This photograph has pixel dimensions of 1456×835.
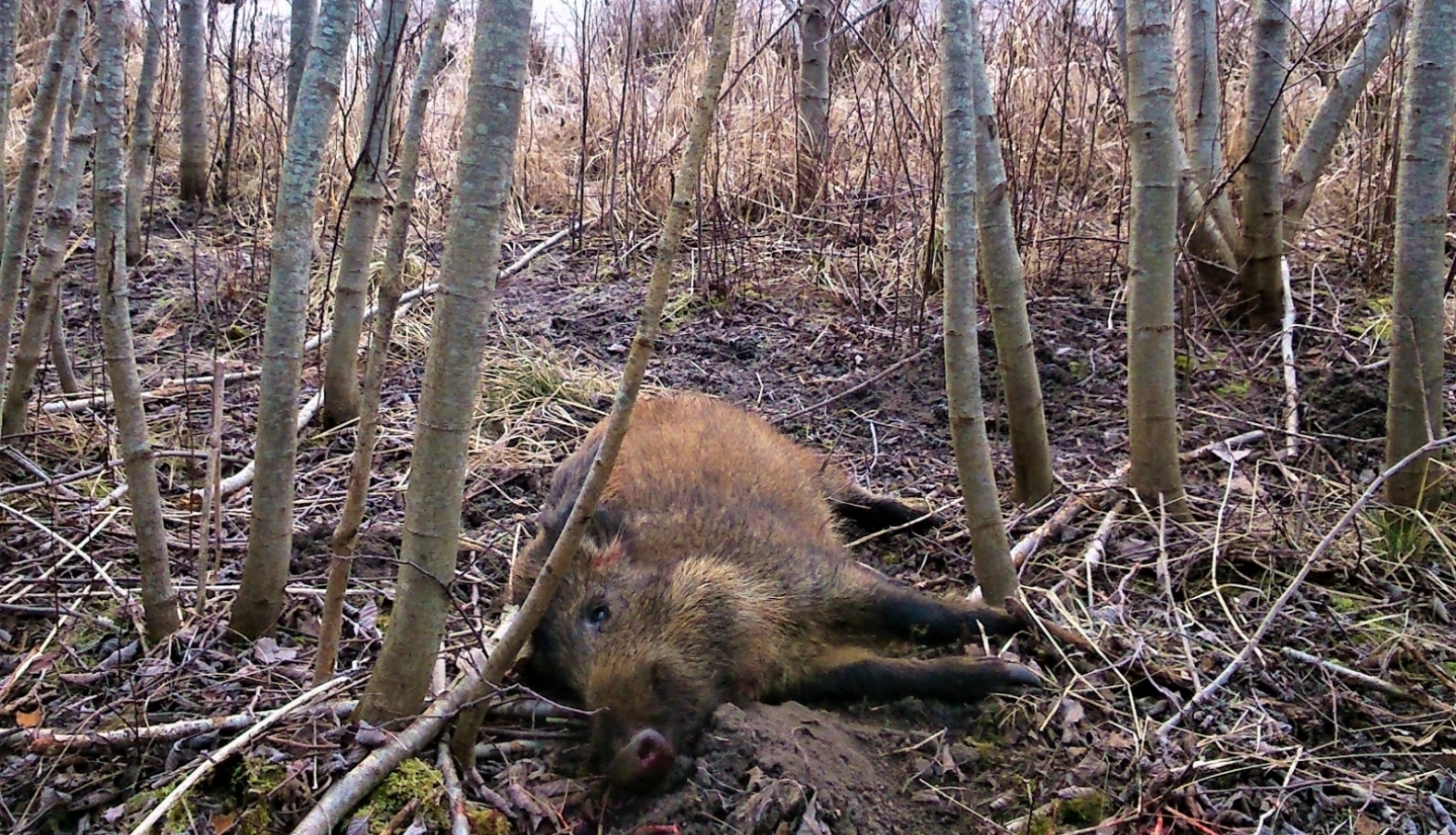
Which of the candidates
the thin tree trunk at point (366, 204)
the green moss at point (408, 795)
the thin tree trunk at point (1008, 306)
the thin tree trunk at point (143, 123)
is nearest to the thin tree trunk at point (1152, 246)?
the thin tree trunk at point (1008, 306)

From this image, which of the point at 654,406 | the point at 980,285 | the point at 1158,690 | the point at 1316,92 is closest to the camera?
the point at 1158,690

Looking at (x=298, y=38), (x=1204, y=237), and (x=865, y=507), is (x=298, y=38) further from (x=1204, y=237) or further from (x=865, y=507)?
(x=1204, y=237)

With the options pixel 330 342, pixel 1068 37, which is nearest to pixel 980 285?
pixel 1068 37

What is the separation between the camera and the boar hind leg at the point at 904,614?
10.8 ft

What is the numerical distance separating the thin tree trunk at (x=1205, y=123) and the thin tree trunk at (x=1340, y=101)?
14.0 inches

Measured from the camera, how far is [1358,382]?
461 cm

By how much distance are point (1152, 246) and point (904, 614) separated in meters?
1.36

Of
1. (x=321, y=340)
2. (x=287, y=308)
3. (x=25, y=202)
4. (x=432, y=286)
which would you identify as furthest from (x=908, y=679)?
(x=432, y=286)

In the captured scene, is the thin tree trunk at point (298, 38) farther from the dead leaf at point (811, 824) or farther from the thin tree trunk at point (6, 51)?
the dead leaf at point (811, 824)

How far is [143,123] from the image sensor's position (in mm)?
6027

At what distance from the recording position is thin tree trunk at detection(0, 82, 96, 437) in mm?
3078

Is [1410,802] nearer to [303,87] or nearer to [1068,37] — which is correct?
[303,87]

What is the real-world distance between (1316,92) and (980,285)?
10.6ft

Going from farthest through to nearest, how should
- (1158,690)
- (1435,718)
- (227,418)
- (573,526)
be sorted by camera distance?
(227,418), (1158,690), (1435,718), (573,526)
